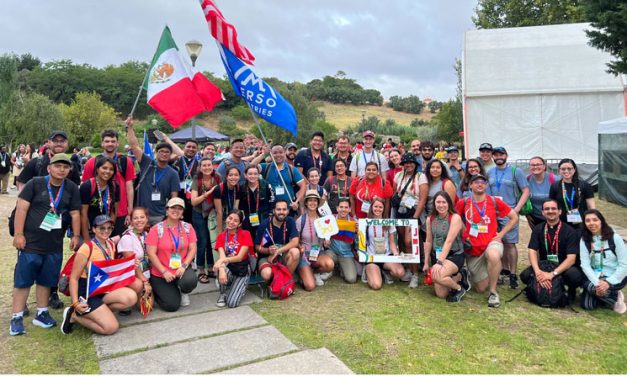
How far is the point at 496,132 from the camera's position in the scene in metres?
15.0

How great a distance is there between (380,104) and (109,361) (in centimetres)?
9623

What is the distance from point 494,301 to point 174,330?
369 cm

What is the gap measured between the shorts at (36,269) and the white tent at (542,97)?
13.5m

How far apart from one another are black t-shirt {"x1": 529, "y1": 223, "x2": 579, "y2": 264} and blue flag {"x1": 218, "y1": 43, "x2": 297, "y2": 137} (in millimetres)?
3400

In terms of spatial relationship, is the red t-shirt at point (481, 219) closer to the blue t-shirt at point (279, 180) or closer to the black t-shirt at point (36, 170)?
the blue t-shirt at point (279, 180)

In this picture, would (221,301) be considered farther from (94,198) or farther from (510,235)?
(510,235)

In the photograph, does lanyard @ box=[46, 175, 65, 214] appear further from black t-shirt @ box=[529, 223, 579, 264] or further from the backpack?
black t-shirt @ box=[529, 223, 579, 264]

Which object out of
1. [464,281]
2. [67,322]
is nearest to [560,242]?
[464,281]

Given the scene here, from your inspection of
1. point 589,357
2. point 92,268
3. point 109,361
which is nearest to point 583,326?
point 589,357

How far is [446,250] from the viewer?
5.22 m

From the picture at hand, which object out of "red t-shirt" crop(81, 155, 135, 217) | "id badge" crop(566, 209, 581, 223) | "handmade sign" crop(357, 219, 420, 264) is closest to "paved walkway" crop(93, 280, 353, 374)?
"red t-shirt" crop(81, 155, 135, 217)

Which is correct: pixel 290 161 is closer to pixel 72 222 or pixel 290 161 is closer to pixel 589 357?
pixel 72 222

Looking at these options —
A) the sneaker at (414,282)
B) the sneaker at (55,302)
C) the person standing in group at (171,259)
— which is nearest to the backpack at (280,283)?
the person standing in group at (171,259)

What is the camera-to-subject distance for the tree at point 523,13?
965 inches
